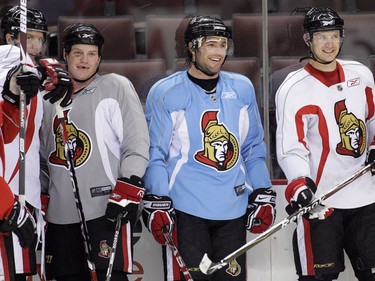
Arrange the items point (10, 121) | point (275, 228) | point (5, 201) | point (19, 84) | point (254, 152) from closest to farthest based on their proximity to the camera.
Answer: point (5, 201)
point (19, 84)
point (10, 121)
point (275, 228)
point (254, 152)

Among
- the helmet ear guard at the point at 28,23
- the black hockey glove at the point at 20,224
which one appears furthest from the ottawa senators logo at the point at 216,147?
the black hockey glove at the point at 20,224

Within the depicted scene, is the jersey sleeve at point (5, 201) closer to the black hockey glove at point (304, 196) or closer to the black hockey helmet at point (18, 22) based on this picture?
the black hockey helmet at point (18, 22)

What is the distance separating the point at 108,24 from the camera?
4500 millimetres

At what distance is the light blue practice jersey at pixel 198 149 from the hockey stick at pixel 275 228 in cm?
17

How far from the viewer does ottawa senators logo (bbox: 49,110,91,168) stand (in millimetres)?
4055

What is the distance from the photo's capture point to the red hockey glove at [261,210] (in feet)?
13.5

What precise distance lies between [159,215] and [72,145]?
411 mm

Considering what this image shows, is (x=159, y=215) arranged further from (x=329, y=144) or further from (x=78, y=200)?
(x=329, y=144)

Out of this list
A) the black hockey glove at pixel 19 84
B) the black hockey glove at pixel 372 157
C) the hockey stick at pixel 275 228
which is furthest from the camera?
the black hockey glove at pixel 372 157

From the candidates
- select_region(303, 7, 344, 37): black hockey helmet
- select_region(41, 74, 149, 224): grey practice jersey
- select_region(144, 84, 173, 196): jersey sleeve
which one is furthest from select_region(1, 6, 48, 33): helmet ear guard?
select_region(303, 7, 344, 37): black hockey helmet

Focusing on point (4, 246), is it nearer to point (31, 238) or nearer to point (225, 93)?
point (31, 238)

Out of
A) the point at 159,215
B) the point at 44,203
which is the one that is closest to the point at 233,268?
the point at 159,215

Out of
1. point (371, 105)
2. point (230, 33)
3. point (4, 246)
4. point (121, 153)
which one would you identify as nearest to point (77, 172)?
point (121, 153)

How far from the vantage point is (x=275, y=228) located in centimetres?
397
